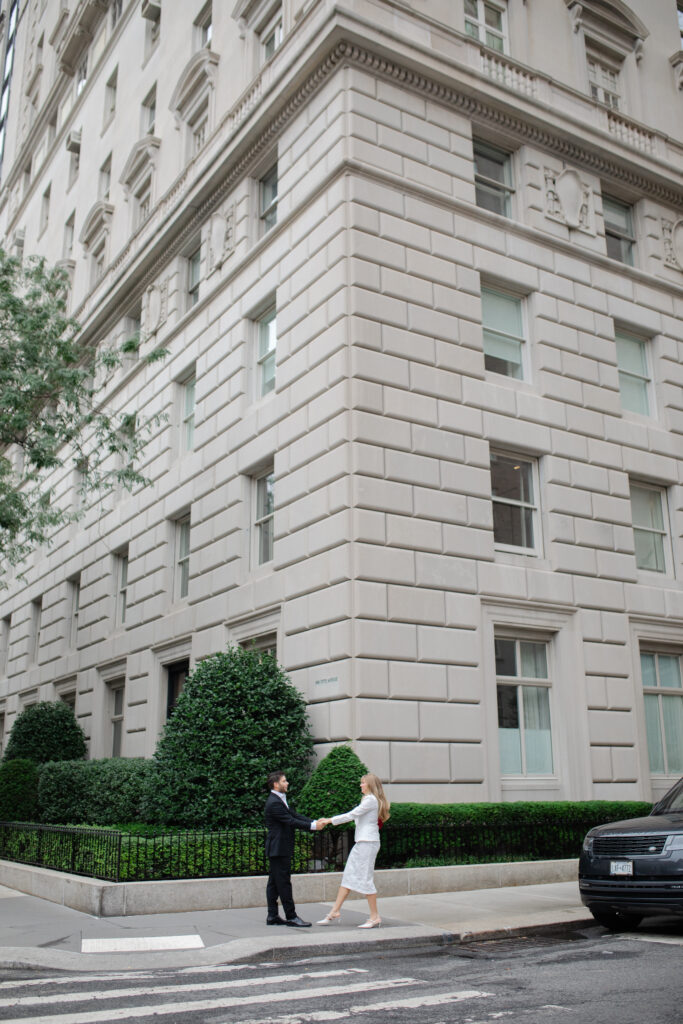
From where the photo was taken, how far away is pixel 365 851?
11.2m

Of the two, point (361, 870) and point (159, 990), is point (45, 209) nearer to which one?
point (361, 870)

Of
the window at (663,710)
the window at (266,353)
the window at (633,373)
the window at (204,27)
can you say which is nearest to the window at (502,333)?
the window at (633,373)

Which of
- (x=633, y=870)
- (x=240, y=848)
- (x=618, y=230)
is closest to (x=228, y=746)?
(x=240, y=848)

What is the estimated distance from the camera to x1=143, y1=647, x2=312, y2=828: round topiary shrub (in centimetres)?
1479

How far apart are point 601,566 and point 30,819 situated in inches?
554

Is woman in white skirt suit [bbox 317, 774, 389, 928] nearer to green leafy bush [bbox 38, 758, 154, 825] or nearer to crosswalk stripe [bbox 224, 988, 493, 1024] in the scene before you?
crosswalk stripe [bbox 224, 988, 493, 1024]

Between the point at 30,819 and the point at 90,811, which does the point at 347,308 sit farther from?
the point at 30,819

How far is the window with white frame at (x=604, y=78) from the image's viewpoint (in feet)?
78.8

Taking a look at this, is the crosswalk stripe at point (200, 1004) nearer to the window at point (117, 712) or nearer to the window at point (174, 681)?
the window at point (174, 681)

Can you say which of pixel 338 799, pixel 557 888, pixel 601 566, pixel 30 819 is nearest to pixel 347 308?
pixel 601 566

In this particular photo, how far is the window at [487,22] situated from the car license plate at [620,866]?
Result: 60.8 ft

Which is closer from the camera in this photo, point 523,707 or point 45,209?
point 523,707

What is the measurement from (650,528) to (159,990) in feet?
52.5

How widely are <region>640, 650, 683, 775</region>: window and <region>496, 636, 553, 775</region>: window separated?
8.43 ft
